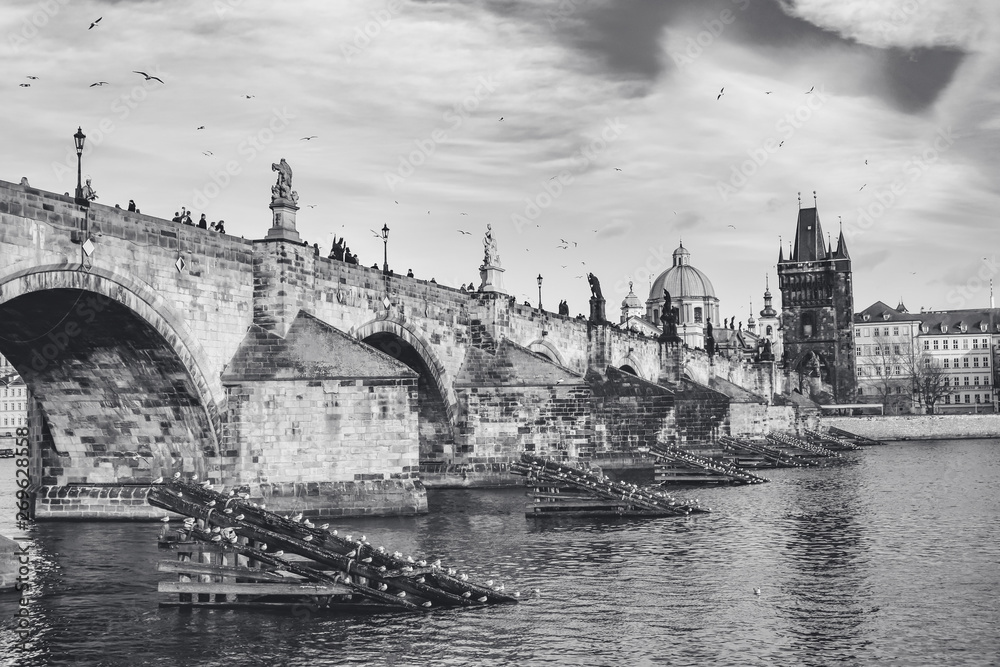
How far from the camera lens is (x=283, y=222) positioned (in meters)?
27.8

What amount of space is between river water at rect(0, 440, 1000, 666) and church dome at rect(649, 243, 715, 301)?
12735 cm

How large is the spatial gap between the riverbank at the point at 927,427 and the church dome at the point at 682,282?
64.3m

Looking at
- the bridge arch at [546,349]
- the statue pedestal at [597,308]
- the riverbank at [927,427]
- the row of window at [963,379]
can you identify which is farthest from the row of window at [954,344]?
the bridge arch at [546,349]

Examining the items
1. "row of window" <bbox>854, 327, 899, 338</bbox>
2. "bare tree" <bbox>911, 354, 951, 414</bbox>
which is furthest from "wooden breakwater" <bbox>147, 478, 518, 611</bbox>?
"row of window" <bbox>854, 327, 899, 338</bbox>

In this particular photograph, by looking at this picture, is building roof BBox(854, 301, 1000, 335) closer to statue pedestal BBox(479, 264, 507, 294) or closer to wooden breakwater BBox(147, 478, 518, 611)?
statue pedestal BBox(479, 264, 507, 294)

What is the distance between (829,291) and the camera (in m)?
122

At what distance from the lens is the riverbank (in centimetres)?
8812

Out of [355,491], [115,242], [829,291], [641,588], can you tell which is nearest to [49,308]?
[115,242]

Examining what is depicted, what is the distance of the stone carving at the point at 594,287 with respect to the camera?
52.6 m

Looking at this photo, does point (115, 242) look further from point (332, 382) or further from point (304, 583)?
point (304, 583)

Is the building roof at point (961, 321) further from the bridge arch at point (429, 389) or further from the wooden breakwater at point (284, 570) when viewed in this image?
the wooden breakwater at point (284, 570)

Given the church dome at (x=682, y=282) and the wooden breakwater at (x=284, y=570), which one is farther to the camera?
the church dome at (x=682, y=282)

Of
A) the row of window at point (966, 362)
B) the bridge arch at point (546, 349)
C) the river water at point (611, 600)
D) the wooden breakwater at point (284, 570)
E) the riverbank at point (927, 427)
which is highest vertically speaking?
the row of window at point (966, 362)

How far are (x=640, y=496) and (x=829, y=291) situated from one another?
99729mm
